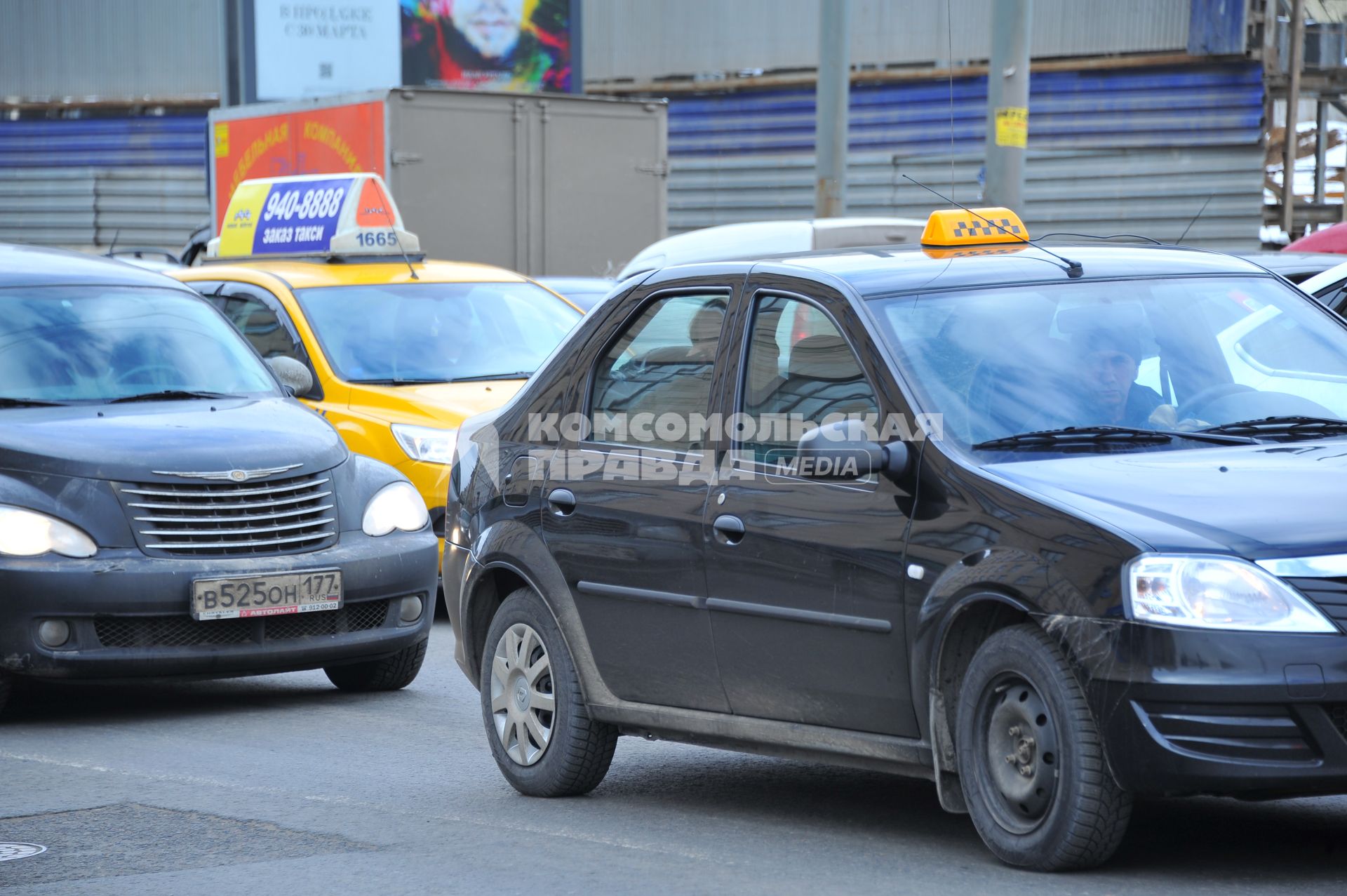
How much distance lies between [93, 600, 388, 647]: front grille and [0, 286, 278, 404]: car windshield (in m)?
1.22

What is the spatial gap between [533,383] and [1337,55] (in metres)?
19.6

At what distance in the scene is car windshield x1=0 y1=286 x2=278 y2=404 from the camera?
8.66m

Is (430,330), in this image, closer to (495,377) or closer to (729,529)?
(495,377)

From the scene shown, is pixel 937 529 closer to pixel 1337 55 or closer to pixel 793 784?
pixel 793 784

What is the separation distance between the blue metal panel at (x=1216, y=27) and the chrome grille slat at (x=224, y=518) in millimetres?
17899

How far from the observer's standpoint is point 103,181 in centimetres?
3500

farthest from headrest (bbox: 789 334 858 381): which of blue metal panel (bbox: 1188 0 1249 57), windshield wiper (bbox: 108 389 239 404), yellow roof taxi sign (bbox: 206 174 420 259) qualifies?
blue metal panel (bbox: 1188 0 1249 57)

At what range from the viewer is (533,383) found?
6.72m

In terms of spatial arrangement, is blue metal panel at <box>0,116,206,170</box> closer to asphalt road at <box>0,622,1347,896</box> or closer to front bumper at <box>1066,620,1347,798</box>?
asphalt road at <box>0,622,1347,896</box>

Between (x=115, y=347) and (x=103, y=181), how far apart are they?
89.6 feet

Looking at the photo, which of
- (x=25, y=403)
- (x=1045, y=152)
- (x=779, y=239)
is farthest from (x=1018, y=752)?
Result: (x=1045, y=152)

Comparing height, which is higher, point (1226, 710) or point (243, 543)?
point (1226, 710)

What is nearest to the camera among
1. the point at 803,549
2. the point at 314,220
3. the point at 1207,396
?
the point at 803,549

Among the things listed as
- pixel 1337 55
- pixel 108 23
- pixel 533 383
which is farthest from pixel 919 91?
pixel 533 383
